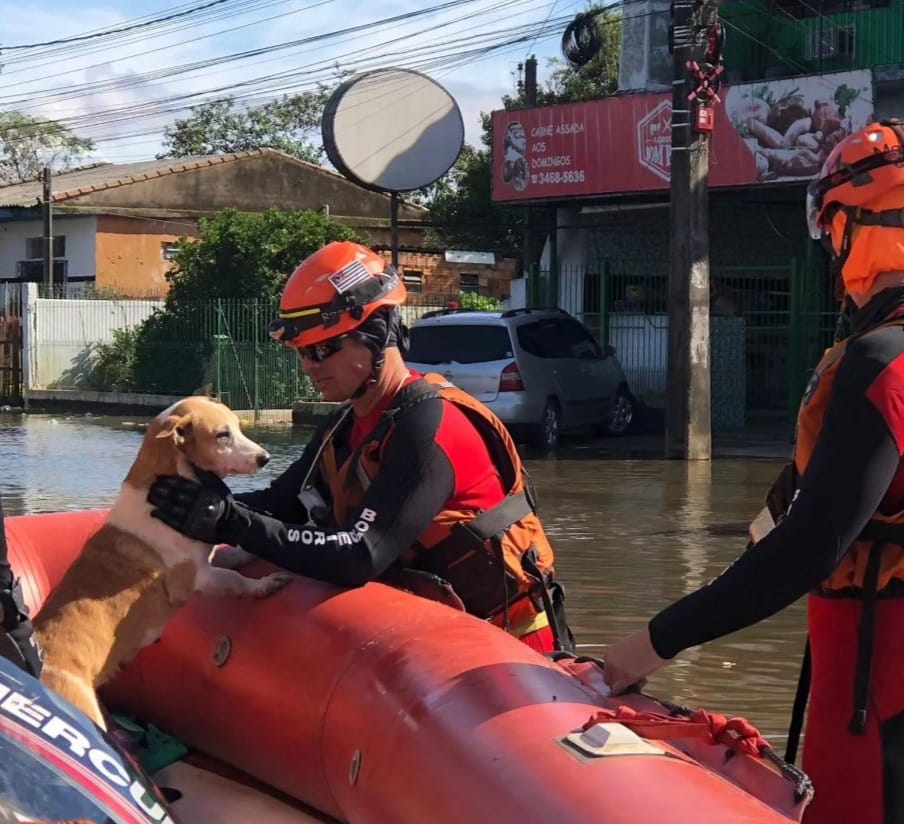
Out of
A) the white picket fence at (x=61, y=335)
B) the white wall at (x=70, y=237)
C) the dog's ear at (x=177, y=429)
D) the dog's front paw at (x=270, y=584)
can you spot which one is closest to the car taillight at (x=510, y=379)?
the dog's ear at (x=177, y=429)

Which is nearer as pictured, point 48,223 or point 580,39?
point 580,39

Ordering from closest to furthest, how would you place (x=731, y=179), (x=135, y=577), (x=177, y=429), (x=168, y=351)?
1. (x=135, y=577)
2. (x=177, y=429)
3. (x=731, y=179)
4. (x=168, y=351)

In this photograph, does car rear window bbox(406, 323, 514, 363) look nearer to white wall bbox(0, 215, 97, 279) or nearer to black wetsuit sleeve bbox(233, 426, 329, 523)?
black wetsuit sleeve bbox(233, 426, 329, 523)

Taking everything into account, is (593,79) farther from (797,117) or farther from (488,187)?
(797,117)

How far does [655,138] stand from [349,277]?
18.8m

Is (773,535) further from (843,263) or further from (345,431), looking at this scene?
(345,431)

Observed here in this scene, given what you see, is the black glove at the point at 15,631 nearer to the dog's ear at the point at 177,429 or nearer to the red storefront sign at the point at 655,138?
the dog's ear at the point at 177,429

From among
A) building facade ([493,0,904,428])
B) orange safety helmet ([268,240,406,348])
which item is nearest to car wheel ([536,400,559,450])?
building facade ([493,0,904,428])

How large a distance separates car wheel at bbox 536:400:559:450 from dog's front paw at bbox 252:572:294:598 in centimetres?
1484

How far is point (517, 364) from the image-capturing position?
1858cm

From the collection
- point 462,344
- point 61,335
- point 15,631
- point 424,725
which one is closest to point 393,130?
point 462,344

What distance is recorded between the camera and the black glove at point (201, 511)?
3.90 m

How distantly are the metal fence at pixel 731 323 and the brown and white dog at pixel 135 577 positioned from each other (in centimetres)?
1736

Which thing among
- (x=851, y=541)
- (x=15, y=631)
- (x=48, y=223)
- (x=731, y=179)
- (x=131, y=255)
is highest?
(x=731, y=179)
